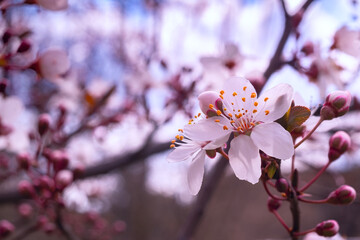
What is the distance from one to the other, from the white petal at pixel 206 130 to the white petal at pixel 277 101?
0.08 m

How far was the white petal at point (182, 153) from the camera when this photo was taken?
592mm

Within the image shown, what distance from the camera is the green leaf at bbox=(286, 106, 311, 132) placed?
519 millimetres

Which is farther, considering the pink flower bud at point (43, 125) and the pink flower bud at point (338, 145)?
the pink flower bud at point (43, 125)

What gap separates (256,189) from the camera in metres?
7.59

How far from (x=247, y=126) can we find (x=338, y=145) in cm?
21

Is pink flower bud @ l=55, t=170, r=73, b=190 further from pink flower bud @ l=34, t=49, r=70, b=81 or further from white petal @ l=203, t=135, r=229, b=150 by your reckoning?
white petal @ l=203, t=135, r=229, b=150

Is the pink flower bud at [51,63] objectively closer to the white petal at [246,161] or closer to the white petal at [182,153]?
the white petal at [182,153]

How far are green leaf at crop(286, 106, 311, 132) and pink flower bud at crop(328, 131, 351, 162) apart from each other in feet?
0.63

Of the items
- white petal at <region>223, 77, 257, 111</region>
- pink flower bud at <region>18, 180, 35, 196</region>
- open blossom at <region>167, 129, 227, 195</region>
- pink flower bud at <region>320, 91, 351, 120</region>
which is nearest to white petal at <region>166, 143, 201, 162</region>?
open blossom at <region>167, 129, 227, 195</region>

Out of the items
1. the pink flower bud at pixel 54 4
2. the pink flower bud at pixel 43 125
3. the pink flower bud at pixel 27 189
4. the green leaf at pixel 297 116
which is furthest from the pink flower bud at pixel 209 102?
the pink flower bud at pixel 27 189

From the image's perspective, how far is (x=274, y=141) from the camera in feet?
1.68

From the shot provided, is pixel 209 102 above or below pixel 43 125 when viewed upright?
above

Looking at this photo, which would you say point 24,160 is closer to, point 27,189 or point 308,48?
point 27,189

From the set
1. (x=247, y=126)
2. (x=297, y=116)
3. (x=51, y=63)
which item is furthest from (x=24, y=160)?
(x=297, y=116)
